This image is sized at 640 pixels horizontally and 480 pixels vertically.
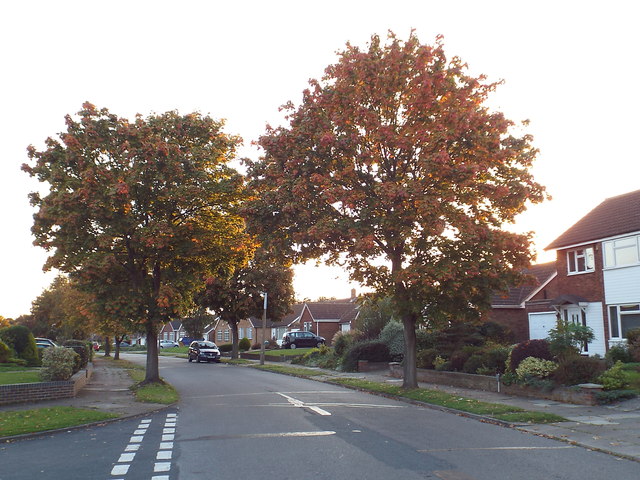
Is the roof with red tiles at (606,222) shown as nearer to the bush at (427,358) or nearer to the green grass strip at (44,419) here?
the bush at (427,358)

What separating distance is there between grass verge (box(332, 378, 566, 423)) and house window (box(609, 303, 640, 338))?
12.0m

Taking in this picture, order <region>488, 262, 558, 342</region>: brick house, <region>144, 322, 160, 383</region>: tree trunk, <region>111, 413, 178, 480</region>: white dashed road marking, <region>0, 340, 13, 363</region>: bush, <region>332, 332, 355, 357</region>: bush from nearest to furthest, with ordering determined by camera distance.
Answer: <region>111, 413, 178, 480</region>: white dashed road marking
<region>144, 322, 160, 383</region>: tree trunk
<region>0, 340, 13, 363</region>: bush
<region>488, 262, 558, 342</region>: brick house
<region>332, 332, 355, 357</region>: bush

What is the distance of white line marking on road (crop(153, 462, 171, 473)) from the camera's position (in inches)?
321

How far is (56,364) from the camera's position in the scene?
17.3 meters

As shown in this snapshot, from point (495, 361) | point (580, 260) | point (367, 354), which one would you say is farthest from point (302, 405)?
point (580, 260)

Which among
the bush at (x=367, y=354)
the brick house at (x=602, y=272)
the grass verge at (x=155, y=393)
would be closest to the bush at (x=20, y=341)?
the grass verge at (x=155, y=393)

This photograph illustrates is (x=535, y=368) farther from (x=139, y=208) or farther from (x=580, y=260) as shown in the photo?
(x=139, y=208)

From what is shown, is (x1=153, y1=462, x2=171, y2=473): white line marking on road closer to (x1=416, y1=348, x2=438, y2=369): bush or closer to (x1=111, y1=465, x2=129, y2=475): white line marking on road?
(x1=111, y1=465, x2=129, y2=475): white line marking on road

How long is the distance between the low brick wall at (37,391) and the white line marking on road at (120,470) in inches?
362

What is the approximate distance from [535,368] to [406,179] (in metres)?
6.90

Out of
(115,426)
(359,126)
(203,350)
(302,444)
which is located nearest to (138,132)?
(359,126)

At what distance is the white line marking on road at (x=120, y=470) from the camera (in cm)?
804

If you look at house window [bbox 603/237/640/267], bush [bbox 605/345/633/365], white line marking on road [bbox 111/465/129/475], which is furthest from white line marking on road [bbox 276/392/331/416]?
house window [bbox 603/237/640/267]

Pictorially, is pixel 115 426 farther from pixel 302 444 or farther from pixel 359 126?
pixel 359 126
